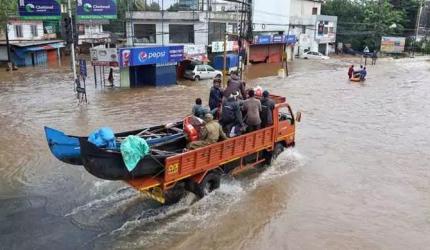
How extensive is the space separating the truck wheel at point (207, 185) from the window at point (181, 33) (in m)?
28.7

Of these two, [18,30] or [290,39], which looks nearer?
[18,30]

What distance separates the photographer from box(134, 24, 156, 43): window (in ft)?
123

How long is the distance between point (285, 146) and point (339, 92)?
15.3m

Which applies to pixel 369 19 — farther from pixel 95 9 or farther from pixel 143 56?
pixel 95 9

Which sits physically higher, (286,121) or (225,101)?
(225,101)

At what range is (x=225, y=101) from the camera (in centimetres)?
1038

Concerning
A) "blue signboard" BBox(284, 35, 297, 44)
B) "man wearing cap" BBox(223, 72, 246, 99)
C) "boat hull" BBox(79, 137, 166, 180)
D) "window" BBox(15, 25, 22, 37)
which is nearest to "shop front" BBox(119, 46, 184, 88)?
"man wearing cap" BBox(223, 72, 246, 99)

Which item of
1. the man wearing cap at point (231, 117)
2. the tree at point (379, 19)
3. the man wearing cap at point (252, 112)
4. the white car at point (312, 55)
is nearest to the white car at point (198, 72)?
the man wearing cap at point (252, 112)

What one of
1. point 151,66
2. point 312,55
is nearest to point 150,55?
point 151,66

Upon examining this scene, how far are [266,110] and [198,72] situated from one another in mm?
18176

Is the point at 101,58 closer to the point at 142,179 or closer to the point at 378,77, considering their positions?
the point at 142,179

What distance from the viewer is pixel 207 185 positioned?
30.8ft

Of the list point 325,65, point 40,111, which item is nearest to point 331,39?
point 325,65

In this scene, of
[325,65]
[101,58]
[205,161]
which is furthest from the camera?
[325,65]
